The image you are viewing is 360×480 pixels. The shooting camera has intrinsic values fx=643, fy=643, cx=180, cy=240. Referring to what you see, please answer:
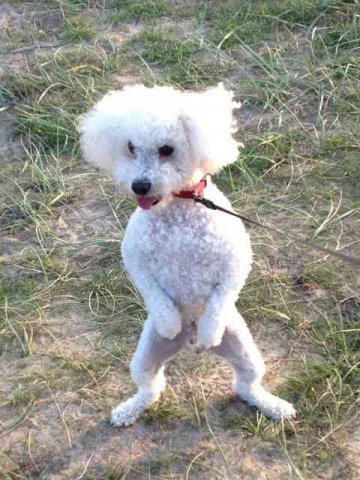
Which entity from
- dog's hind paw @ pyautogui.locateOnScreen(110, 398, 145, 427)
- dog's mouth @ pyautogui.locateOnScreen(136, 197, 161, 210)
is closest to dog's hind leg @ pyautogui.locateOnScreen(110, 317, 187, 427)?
dog's hind paw @ pyautogui.locateOnScreen(110, 398, 145, 427)

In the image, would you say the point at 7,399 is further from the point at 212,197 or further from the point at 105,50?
the point at 105,50

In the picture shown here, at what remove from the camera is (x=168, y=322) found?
1.73 metres

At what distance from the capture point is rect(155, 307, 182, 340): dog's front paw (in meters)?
1.73

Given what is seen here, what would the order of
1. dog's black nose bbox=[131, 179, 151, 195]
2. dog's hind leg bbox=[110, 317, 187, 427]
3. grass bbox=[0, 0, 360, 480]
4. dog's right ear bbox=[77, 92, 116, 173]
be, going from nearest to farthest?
dog's black nose bbox=[131, 179, 151, 195] < dog's right ear bbox=[77, 92, 116, 173] < dog's hind leg bbox=[110, 317, 187, 427] < grass bbox=[0, 0, 360, 480]

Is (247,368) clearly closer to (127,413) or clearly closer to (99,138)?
(127,413)

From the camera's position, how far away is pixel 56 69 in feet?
12.9

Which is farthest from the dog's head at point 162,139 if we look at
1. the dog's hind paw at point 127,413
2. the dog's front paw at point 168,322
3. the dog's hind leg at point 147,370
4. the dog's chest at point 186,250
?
the dog's hind paw at point 127,413

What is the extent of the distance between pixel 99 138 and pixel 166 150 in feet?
0.66

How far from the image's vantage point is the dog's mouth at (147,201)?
164 centimetres

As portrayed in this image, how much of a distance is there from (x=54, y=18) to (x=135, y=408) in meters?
3.36

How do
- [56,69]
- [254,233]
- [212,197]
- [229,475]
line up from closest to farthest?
[212,197]
[229,475]
[254,233]
[56,69]

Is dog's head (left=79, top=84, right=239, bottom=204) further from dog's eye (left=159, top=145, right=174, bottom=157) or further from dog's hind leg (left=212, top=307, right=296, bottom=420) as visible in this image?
dog's hind leg (left=212, top=307, right=296, bottom=420)

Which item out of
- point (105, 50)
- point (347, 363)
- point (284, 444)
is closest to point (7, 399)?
point (284, 444)

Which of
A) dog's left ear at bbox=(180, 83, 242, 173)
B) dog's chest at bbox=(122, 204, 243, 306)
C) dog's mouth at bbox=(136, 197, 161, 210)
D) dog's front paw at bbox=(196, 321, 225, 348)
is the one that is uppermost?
dog's left ear at bbox=(180, 83, 242, 173)
